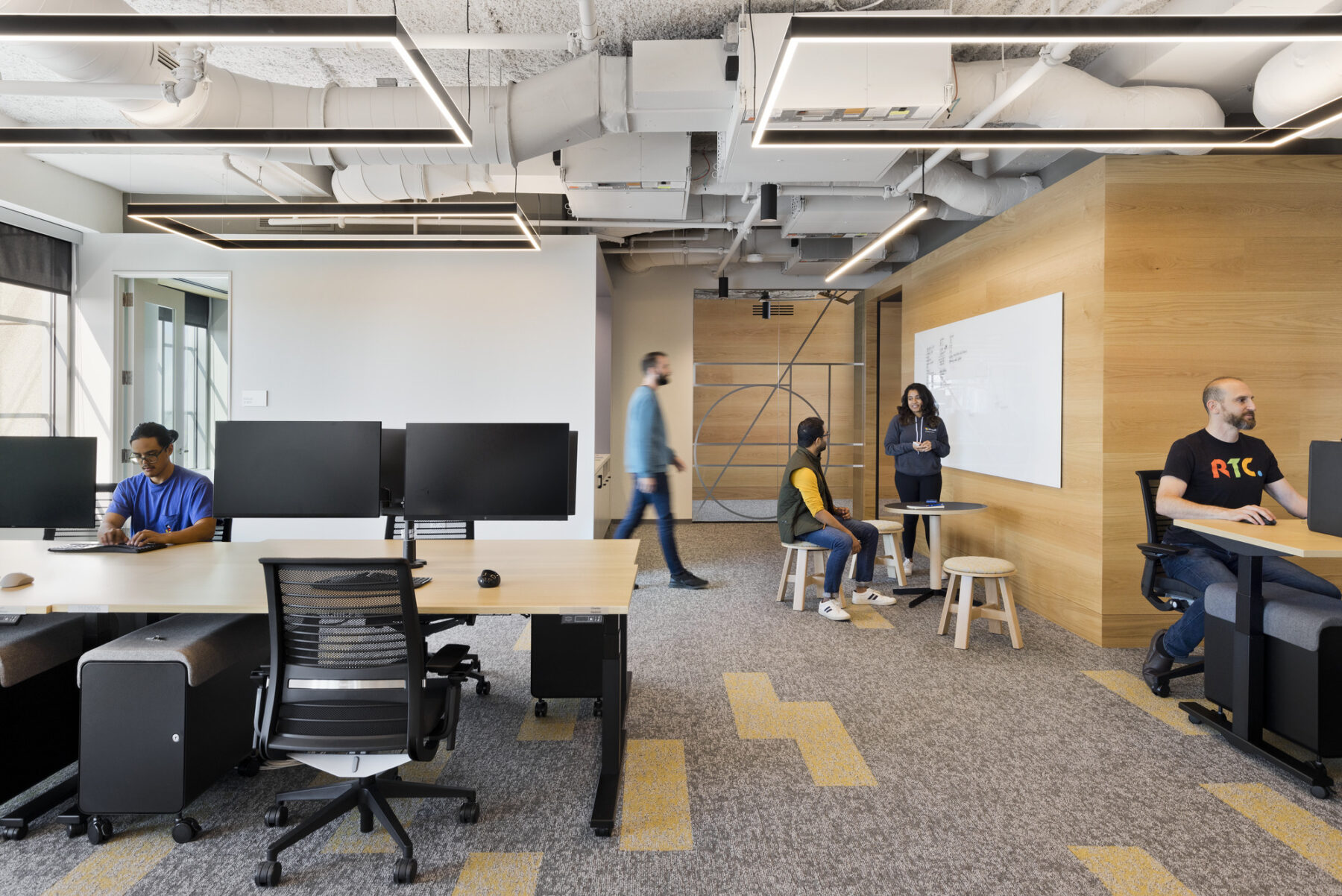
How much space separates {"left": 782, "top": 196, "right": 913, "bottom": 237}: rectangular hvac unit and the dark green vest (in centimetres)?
Answer: 213

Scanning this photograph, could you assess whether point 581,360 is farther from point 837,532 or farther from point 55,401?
point 55,401

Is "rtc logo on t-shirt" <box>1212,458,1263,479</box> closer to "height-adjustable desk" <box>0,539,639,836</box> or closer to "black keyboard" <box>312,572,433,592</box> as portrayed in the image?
"height-adjustable desk" <box>0,539,639,836</box>

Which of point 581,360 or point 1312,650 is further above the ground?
point 581,360

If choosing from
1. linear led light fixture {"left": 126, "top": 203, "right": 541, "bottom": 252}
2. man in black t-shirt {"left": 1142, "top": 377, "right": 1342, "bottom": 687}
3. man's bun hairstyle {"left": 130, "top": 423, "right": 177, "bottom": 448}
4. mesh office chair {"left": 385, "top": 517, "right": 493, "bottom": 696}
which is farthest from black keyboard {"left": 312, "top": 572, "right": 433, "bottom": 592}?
man in black t-shirt {"left": 1142, "top": 377, "right": 1342, "bottom": 687}

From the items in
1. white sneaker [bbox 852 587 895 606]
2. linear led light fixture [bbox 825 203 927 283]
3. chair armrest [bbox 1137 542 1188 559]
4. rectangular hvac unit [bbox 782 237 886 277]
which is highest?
rectangular hvac unit [bbox 782 237 886 277]

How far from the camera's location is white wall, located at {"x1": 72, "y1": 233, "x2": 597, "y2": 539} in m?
6.18

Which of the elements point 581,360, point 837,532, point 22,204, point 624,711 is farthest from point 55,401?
point 837,532

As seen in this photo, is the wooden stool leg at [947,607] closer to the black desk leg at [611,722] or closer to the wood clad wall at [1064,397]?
the wood clad wall at [1064,397]

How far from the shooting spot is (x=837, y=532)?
4609 mm

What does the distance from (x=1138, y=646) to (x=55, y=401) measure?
28.1 ft

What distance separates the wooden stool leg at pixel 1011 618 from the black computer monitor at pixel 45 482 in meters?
4.53

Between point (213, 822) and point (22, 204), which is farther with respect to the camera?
point (22, 204)

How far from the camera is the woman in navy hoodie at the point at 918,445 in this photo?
558cm

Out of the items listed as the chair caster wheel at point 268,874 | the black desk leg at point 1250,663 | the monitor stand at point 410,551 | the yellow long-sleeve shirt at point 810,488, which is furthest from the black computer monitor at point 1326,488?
the chair caster wheel at point 268,874
